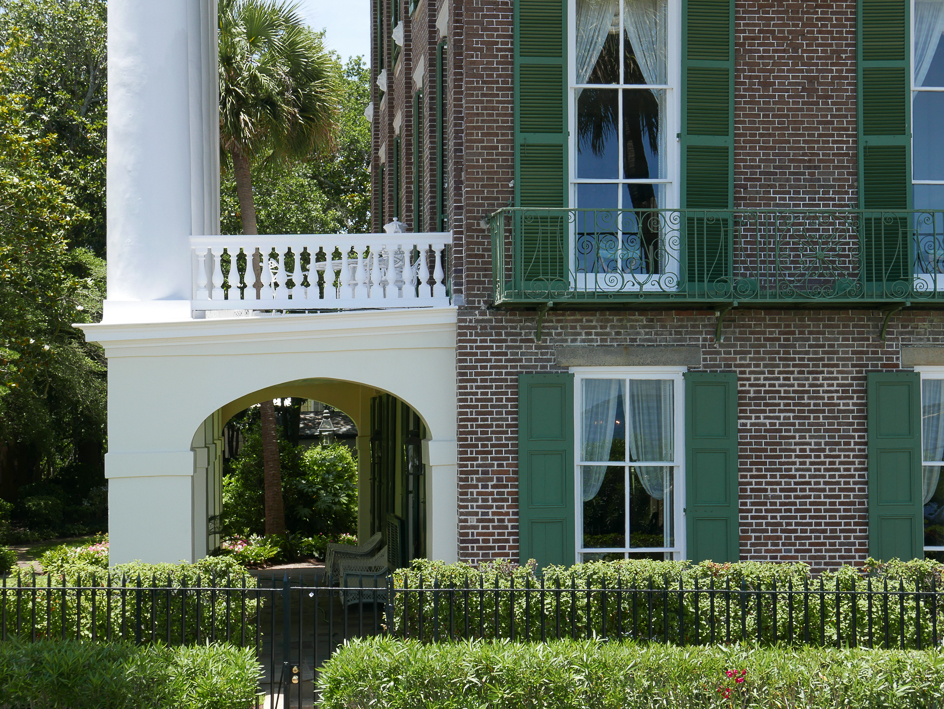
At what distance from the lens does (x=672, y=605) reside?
30.0ft

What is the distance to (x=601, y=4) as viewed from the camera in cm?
1174

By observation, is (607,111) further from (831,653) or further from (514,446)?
(831,653)

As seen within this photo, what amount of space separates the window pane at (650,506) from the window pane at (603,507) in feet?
0.35

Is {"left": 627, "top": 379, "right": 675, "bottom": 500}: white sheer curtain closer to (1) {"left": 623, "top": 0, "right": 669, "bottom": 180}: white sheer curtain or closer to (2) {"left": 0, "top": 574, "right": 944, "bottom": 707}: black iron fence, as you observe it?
(2) {"left": 0, "top": 574, "right": 944, "bottom": 707}: black iron fence

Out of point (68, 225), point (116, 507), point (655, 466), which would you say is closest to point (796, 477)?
point (655, 466)

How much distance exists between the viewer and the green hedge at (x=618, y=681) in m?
7.23

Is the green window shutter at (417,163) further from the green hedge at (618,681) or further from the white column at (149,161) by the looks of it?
the green hedge at (618,681)

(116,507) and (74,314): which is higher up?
(74,314)

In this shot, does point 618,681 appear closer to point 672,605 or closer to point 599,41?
point 672,605

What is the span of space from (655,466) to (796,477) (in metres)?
1.50

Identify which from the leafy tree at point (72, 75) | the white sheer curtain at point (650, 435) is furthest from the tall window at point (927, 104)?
the leafy tree at point (72, 75)

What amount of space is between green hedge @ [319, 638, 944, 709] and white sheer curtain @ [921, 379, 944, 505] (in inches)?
187

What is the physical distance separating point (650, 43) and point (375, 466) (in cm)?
961

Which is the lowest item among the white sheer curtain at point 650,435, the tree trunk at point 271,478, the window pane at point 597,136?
the tree trunk at point 271,478
